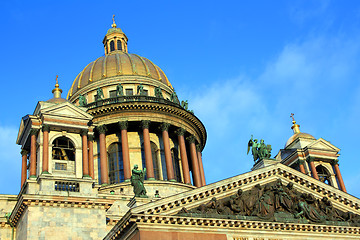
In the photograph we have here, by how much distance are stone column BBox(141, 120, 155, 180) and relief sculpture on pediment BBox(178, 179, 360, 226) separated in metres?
14.8

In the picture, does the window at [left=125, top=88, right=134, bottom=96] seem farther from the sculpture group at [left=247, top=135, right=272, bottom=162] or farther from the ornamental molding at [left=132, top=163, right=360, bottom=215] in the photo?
the ornamental molding at [left=132, top=163, right=360, bottom=215]

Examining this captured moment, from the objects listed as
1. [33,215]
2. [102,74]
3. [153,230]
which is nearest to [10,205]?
[33,215]

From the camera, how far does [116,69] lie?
5175cm

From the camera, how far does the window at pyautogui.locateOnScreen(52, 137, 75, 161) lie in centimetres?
3475

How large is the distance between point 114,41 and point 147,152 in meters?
17.5

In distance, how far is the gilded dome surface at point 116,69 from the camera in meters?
51.7

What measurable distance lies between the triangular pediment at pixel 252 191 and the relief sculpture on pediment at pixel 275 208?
0.09 metres

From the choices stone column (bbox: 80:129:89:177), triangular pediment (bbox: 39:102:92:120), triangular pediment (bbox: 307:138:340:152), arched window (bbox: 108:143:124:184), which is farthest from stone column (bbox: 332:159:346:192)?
triangular pediment (bbox: 39:102:92:120)

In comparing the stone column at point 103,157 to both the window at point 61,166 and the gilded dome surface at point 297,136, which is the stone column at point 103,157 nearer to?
the window at point 61,166

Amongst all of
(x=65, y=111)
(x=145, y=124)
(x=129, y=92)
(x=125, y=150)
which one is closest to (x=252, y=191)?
(x=65, y=111)

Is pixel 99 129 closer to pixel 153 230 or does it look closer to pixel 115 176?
pixel 115 176

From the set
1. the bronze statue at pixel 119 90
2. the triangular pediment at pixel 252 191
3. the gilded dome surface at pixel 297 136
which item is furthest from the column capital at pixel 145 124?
the triangular pediment at pixel 252 191

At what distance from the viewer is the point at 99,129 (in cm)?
4638

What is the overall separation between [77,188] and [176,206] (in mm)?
7483
